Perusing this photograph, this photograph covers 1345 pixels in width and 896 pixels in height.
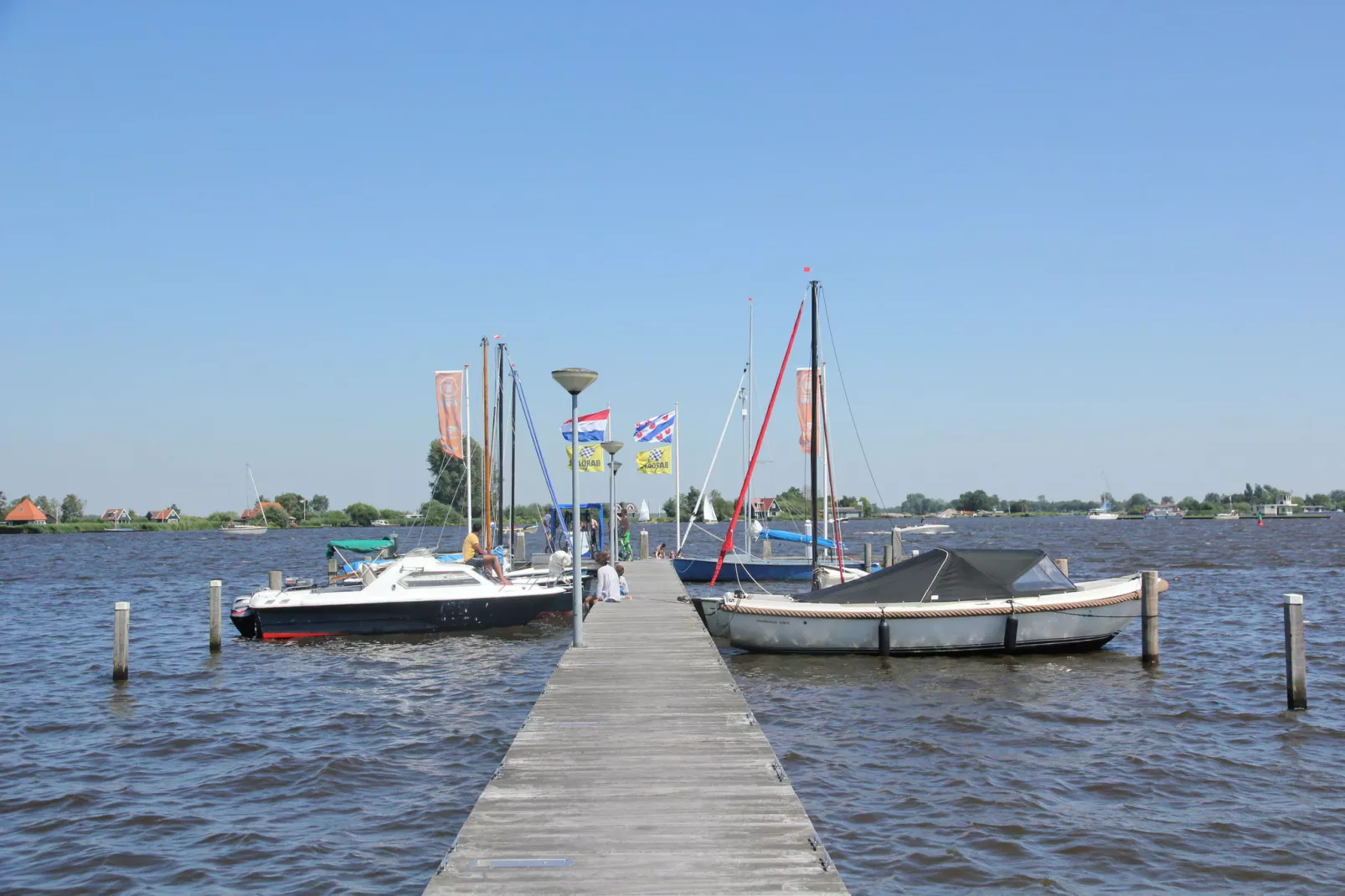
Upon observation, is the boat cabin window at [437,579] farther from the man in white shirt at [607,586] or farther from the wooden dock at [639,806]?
the wooden dock at [639,806]

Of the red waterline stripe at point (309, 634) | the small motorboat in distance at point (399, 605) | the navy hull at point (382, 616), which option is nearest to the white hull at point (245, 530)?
the small motorboat in distance at point (399, 605)

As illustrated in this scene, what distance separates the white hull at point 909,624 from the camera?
65.2 feet

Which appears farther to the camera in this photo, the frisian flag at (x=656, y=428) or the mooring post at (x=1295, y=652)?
the frisian flag at (x=656, y=428)

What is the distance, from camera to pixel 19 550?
276 feet

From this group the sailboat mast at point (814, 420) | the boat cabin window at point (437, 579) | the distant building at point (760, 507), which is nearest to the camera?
the boat cabin window at point (437, 579)

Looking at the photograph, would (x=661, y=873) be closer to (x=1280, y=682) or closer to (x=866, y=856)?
(x=866, y=856)

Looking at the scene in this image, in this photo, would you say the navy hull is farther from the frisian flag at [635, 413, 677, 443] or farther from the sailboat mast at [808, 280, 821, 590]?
the frisian flag at [635, 413, 677, 443]

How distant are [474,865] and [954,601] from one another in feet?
48.6

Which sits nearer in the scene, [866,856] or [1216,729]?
[866,856]

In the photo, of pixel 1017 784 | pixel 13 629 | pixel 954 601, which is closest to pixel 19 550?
pixel 13 629

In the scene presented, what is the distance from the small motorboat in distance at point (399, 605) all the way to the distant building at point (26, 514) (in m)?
149

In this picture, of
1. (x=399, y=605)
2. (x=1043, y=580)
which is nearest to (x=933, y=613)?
(x=1043, y=580)

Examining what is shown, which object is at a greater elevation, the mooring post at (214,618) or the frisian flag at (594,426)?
the frisian flag at (594,426)

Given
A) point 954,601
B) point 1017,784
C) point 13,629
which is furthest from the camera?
point 13,629
